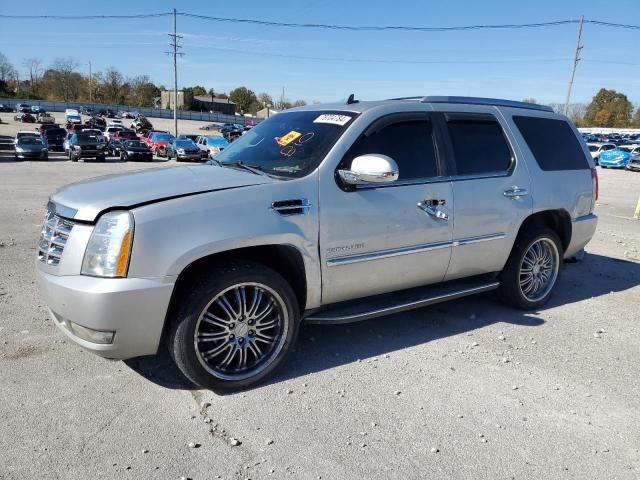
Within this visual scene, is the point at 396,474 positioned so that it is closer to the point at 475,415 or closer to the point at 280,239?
the point at 475,415

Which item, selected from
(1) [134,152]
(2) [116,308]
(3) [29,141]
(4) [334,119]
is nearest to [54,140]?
(3) [29,141]

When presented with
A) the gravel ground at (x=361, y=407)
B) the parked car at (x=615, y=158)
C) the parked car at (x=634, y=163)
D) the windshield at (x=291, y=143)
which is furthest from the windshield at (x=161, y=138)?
the windshield at (x=291, y=143)

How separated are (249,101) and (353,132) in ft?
451

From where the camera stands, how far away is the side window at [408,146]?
3801mm

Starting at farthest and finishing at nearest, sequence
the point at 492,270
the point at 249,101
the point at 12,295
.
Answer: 1. the point at 249,101
2. the point at 12,295
3. the point at 492,270

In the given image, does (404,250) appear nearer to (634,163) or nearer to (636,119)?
(634,163)

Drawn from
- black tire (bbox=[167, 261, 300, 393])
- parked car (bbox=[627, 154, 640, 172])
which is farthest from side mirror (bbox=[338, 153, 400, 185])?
parked car (bbox=[627, 154, 640, 172])

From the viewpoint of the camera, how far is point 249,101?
134875mm

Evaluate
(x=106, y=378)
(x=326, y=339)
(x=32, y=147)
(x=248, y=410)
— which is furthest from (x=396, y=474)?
(x=32, y=147)

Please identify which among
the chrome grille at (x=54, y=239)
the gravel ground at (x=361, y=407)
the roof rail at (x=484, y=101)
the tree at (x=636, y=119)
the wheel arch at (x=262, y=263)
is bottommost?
the gravel ground at (x=361, y=407)

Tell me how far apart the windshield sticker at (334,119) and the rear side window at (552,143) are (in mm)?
1928

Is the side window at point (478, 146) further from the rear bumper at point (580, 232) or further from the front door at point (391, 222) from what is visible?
the rear bumper at point (580, 232)

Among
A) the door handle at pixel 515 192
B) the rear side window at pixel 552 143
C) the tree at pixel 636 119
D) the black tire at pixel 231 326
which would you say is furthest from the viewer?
the tree at pixel 636 119

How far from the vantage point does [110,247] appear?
2.89 m
